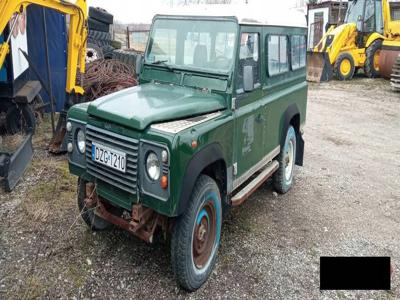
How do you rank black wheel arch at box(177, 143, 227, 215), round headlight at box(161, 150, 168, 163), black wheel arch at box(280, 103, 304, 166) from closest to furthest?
1. round headlight at box(161, 150, 168, 163)
2. black wheel arch at box(177, 143, 227, 215)
3. black wheel arch at box(280, 103, 304, 166)

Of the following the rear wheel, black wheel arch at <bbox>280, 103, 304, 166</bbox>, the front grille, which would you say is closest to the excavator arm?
the front grille

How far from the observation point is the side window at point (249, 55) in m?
4.02

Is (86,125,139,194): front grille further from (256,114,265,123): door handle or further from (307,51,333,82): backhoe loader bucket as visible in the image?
(307,51,333,82): backhoe loader bucket

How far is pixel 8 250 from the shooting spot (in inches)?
158

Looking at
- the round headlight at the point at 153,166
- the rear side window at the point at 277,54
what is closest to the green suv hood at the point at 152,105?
the round headlight at the point at 153,166

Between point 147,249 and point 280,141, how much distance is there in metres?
2.28

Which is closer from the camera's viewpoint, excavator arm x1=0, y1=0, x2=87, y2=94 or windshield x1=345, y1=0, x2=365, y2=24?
excavator arm x1=0, y1=0, x2=87, y2=94

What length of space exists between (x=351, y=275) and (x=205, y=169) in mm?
1653

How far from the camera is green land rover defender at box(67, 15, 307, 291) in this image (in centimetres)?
319

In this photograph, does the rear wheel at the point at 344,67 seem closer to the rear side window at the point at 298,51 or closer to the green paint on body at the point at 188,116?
the rear side window at the point at 298,51

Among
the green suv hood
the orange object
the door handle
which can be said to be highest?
the green suv hood

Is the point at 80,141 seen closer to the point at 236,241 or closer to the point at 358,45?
the point at 236,241

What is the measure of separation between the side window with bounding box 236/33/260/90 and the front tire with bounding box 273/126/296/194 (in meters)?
1.43

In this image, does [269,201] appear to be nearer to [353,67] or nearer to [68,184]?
[68,184]
